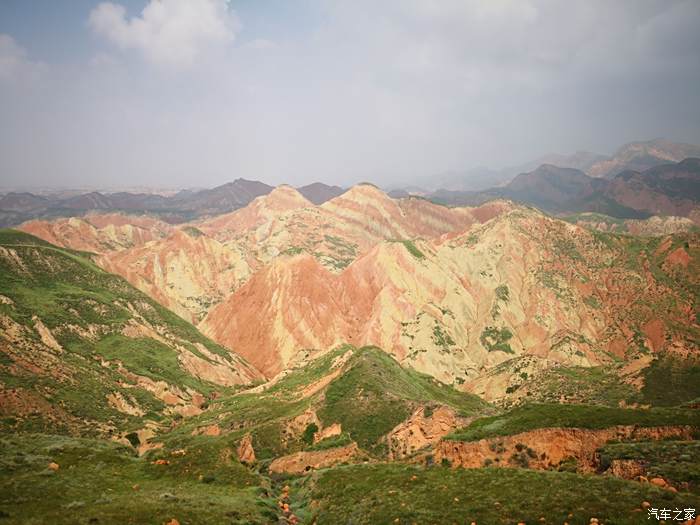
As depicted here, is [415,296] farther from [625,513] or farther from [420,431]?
[625,513]

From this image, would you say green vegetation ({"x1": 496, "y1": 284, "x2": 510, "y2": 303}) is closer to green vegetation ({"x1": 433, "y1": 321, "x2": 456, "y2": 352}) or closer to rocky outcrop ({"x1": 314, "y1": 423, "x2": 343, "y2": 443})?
green vegetation ({"x1": 433, "y1": 321, "x2": 456, "y2": 352})

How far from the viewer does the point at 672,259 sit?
5281 inches

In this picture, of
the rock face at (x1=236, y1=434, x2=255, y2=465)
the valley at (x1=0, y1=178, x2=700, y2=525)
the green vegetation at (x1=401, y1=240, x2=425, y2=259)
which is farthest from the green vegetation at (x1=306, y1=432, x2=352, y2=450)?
the green vegetation at (x1=401, y1=240, x2=425, y2=259)

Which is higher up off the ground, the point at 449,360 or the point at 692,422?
the point at 692,422

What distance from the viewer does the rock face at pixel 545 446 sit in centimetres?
3341

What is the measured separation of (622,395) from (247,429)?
170 ft

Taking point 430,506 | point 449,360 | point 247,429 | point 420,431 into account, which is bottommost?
point 449,360

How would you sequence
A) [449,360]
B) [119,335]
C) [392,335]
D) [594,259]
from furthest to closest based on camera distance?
[594,259] → [392,335] → [449,360] → [119,335]

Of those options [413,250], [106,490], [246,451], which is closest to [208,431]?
[246,451]

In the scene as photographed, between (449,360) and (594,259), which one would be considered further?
(594,259)

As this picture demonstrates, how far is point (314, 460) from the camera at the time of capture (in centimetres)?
4712

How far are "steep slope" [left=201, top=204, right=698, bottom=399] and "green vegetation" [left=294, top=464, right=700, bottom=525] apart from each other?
75983 mm

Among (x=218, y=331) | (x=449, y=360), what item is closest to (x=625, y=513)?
(x=449, y=360)

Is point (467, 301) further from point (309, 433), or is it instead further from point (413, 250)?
point (309, 433)
